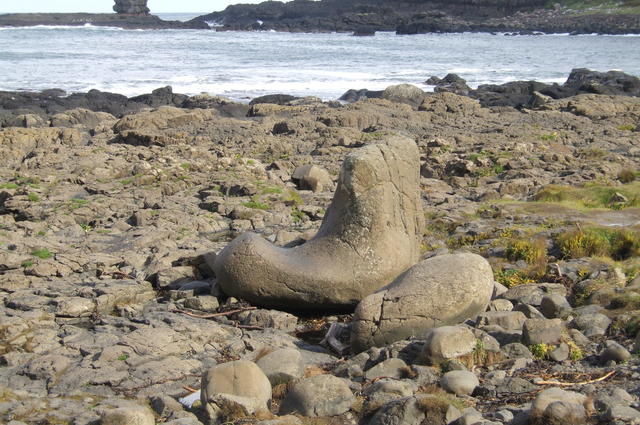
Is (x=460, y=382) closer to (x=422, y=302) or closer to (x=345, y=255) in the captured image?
(x=422, y=302)

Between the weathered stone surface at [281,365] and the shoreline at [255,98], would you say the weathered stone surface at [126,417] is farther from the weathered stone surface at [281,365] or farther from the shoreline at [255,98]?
the shoreline at [255,98]

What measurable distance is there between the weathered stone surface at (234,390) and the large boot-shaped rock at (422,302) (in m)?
1.70

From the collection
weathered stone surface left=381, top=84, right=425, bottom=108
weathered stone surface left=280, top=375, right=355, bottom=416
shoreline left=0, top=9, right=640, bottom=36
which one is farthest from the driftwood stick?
shoreline left=0, top=9, right=640, bottom=36

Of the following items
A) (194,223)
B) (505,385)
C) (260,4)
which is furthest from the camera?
(260,4)

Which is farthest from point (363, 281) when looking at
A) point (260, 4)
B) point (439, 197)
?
point (260, 4)

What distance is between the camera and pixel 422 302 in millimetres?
8750

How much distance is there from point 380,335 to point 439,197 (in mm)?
9315

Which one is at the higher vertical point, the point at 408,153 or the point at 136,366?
the point at 408,153

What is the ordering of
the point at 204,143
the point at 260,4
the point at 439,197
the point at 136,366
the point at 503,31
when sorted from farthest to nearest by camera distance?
the point at 260,4, the point at 503,31, the point at 204,143, the point at 439,197, the point at 136,366

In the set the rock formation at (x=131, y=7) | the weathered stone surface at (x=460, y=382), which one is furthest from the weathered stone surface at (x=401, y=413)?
the rock formation at (x=131, y=7)

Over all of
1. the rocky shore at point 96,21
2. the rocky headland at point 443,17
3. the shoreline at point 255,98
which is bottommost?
the shoreline at point 255,98

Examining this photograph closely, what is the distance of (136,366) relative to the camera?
8.35m

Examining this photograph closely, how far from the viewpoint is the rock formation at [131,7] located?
468ft

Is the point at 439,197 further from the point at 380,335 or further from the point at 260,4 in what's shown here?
the point at 260,4
